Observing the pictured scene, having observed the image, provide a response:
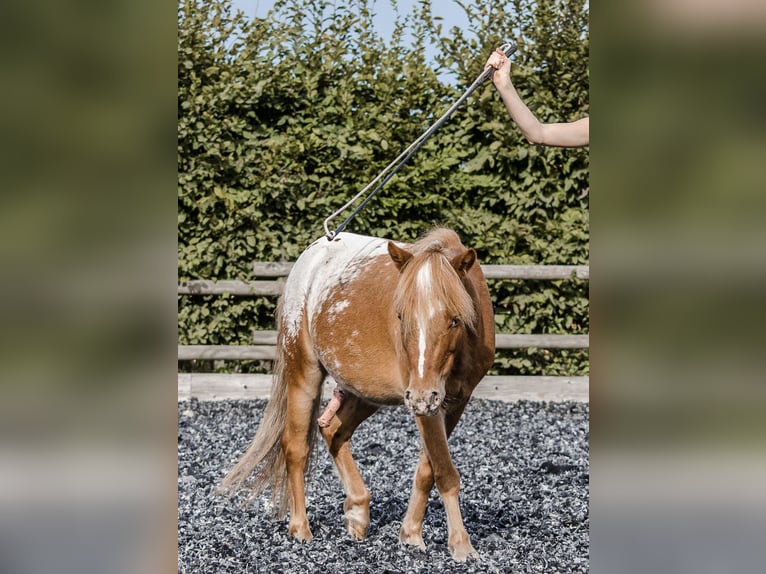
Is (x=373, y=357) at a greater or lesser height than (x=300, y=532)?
greater

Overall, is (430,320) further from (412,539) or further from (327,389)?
(327,389)

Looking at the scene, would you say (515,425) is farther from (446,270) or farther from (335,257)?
(446,270)

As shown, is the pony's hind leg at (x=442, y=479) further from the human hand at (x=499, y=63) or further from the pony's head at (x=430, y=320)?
the human hand at (x=499, y=63)

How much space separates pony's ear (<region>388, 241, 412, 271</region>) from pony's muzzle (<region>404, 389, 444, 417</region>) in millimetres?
642

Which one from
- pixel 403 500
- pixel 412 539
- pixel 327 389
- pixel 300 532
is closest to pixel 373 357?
pixel 412 539

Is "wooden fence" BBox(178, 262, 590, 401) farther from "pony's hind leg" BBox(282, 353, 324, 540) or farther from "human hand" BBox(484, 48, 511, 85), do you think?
"human hand" BBox(484, 48, 511, 85)

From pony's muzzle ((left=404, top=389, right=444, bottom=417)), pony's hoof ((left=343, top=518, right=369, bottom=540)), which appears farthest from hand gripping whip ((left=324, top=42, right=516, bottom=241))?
pony's hoof ((left=343, top=518, right=369, bottom=540))

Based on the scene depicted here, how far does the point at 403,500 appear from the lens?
5.19 meters

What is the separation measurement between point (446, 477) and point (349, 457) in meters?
0.83
